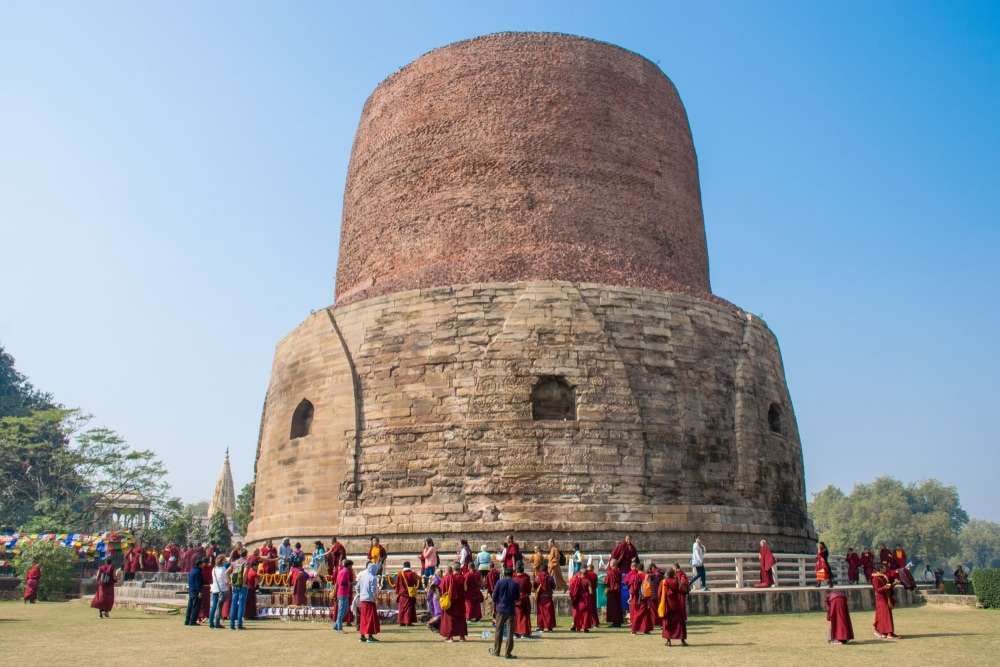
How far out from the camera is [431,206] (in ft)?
57.1

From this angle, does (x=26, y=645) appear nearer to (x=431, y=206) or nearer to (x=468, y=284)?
(x=468, y=284)

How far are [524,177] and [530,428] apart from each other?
5.58 metres

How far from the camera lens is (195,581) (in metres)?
11.2

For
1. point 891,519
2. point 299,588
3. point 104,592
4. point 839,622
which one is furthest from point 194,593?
point 891,519

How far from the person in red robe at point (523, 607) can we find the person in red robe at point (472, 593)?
Result: 545 millimetres

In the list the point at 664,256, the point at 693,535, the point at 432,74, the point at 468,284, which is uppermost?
the point at 432,74

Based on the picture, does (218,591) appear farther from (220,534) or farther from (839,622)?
(220,534)

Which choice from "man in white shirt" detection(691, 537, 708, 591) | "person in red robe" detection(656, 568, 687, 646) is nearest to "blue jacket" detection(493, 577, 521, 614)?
"person in red robe" detection(656, 568, 687, 646)

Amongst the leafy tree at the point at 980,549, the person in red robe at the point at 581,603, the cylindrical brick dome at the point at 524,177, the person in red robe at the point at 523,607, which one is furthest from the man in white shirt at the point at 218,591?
the leafy tree at the point at 980,549

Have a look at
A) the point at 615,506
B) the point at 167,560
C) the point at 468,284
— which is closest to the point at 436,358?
the point at 468,284

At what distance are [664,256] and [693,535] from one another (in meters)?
5.95

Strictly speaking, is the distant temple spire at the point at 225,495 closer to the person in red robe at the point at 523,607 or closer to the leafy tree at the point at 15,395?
the leafy tree at the point at 15,395

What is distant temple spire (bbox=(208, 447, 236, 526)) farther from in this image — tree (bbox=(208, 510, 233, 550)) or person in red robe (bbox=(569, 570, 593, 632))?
person in red robe (bbox=(569, 570, 593, 632))

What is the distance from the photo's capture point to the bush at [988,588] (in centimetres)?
1498
